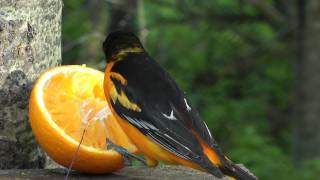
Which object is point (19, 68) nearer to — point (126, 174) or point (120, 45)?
point (120, 45)

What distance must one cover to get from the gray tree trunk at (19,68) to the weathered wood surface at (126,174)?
205mm

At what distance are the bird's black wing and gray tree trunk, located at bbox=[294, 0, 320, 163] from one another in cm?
480

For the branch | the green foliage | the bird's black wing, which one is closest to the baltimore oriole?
the bird's black wing

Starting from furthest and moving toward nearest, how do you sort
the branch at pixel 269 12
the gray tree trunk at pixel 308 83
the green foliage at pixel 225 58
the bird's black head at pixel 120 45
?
the branch at pixel 269 12, the gray tree trunk at pixel 308 83, the green foliage at pixel 225 58, the bird's black head at pixel 120 45

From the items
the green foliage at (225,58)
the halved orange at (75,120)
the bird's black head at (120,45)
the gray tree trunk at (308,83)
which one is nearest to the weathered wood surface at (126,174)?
the halved orange at (75,120)

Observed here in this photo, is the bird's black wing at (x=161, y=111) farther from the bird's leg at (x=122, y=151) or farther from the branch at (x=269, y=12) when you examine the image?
the branch at (x=269, y=12)

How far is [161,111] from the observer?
3619 mm

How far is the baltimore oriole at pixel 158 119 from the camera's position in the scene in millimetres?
3463

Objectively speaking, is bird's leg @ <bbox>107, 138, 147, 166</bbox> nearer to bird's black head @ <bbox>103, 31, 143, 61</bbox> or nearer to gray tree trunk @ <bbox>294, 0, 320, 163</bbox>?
bird's black head @ <bbox>103, 31, 143, 61</bbox>

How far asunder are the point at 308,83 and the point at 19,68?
519 cm

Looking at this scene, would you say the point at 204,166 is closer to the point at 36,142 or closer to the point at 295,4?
the point at 36,142

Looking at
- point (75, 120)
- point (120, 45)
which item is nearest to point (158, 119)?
point (75, 120)

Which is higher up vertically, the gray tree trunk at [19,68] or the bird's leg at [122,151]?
the gray tree trunk at [19,68]

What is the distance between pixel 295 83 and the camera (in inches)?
343
